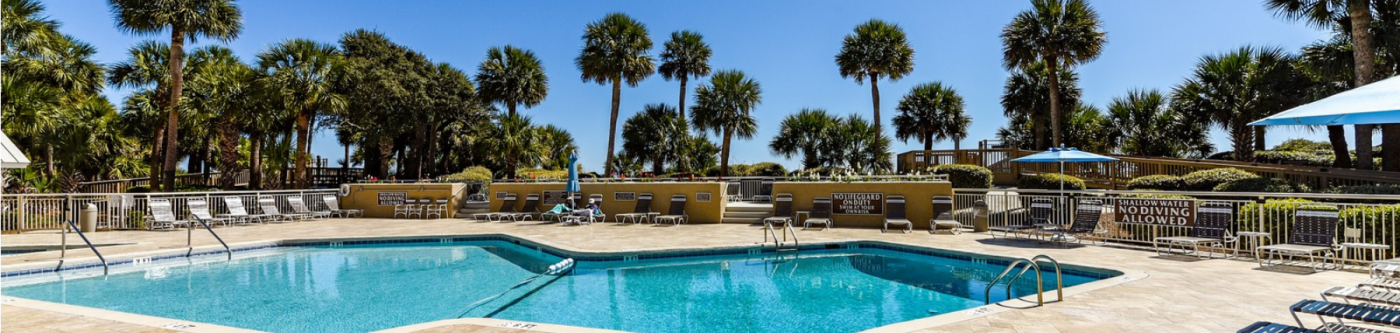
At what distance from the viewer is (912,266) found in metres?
9.81

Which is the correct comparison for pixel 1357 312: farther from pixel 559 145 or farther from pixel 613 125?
pixel 559 145

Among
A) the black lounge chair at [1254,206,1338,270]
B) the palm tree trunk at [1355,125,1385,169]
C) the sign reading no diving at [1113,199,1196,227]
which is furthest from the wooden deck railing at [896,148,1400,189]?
the black lounge chair at [1254,206,1338,270]

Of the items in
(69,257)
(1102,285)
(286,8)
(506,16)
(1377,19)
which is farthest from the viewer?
(506,16)

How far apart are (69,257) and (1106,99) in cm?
3258

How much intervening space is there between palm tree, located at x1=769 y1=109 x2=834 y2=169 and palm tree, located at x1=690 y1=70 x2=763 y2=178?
1.44 meters

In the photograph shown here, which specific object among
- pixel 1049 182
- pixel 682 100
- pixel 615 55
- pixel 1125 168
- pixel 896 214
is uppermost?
pixel 615 55

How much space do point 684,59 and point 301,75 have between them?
15.1 metres

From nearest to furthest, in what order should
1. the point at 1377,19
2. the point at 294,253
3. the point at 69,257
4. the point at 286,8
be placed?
1. the point at 69,257
2. the point at 294,253
3. the point at 1377,19
4. the point at 286,8

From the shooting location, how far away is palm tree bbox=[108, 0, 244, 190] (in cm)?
1948

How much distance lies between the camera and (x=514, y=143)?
2848 cm

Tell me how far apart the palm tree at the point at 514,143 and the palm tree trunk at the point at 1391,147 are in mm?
27607

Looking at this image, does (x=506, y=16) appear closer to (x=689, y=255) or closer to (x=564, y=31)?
(x=564, y=31)

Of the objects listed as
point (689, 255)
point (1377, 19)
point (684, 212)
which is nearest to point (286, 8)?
point (684, 212)

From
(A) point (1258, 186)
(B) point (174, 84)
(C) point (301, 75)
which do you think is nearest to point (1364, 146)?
(A) point (1258, 186)
